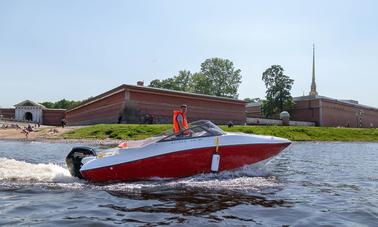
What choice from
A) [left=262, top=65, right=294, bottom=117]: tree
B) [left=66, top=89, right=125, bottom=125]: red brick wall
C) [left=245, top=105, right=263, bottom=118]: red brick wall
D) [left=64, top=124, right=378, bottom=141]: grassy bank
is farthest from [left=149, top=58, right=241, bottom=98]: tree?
[left=64, top=124, right=378, bottom=141]: grassy bank

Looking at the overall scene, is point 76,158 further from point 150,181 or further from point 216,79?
point 216,79

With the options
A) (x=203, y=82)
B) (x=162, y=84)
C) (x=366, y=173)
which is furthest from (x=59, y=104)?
(x=366, y=173)

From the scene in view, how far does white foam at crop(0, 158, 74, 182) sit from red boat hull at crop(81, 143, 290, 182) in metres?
0.83

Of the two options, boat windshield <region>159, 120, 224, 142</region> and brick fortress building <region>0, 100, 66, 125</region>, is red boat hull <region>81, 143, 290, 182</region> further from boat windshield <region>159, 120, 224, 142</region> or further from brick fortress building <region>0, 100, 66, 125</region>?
brick fortress building <region>0, 100, 66, 125</region>

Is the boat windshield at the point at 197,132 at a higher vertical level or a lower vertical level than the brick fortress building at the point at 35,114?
lower

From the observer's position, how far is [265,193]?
9133 millimetres

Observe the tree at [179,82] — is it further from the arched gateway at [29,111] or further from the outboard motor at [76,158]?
the outboard motor at [76,158]

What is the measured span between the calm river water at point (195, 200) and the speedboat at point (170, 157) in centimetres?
27

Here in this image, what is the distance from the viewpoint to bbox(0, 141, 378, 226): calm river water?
680cm

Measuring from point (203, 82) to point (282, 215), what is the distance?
88.9 metres

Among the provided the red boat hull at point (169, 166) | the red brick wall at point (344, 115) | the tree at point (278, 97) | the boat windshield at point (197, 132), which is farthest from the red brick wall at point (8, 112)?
the boat windshield at point (197, 132)

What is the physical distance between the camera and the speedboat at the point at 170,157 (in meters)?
10.6

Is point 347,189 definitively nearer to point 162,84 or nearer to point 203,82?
point 203,82

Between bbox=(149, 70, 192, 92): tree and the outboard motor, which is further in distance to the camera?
bbox=(149, 70, 192, 92): tree
